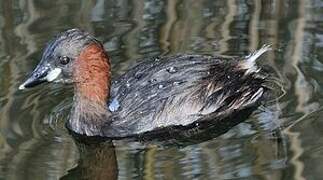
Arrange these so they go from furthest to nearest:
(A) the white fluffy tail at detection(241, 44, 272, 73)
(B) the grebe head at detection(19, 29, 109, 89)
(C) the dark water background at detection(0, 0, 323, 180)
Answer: (A) the white fluffy tail at detection(241, 44, 272, 73) → (B) the grebe head at detection(19, 29, 109, 89) → (C) the dark water background at detection(0, 0, 323, 180)

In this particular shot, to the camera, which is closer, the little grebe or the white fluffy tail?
the little grebe

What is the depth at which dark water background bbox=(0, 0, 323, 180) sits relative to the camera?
546cm

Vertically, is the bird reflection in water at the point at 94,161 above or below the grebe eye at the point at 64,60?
below

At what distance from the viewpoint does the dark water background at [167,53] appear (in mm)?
5461

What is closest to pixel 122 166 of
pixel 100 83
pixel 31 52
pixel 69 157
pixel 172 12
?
pixel 69 157

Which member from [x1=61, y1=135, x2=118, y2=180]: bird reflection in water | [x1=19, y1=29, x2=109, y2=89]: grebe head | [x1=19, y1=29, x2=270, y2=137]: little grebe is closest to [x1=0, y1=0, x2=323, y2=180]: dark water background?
[x1=61, y1=135, x2=118, y2=180]: bird reflection in water

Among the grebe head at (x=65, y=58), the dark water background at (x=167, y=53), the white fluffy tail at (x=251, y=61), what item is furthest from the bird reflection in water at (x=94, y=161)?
the white fluffy tail at (x=251, y=61)

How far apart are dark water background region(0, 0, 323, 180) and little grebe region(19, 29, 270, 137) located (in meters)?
0.18

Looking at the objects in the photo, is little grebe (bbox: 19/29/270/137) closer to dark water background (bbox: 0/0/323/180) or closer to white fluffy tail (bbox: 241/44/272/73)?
white fluffy tail (bbox: 241/44/272/73)

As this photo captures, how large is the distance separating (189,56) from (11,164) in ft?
4.71

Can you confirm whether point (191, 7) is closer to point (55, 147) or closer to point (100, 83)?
point (100, 83)

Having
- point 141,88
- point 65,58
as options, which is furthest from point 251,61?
point 65,58

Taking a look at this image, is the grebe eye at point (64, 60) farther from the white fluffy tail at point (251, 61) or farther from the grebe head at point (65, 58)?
the white fluffy tail at point (251, 61)

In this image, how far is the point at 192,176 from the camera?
A: 526cm
